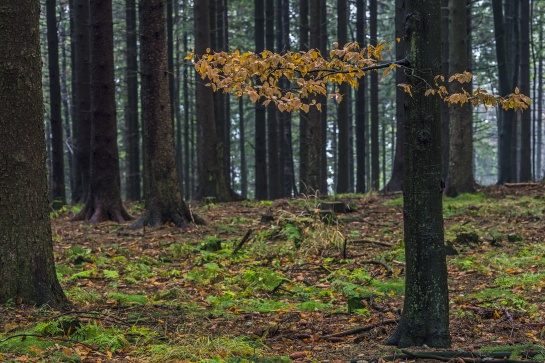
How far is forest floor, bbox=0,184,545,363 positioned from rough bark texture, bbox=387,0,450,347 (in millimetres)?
360

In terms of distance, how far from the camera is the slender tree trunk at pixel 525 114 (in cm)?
2339

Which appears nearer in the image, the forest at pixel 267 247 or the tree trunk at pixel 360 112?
the forest at pixel 267 247

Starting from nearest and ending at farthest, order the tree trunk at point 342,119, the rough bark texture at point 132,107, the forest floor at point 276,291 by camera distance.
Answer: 1. the forest floor at point 276,291
2. the tree trunk at point 342,119
3. the rough bark texture at point 132,107

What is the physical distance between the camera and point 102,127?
14273 millimetres

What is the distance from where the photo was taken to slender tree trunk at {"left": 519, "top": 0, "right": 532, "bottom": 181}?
76.7 ft

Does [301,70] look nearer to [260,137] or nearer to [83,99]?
[83,99]

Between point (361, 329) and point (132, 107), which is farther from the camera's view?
point (132, 107)

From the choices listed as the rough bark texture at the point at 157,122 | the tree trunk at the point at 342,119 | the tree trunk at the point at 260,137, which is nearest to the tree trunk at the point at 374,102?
the tree trunk at the point at 342,119

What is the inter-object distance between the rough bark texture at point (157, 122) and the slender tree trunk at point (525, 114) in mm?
15628

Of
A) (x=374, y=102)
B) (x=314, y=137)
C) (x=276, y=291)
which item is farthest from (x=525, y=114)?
(x=276, y=291)

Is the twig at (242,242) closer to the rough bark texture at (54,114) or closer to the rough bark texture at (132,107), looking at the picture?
the rough bark texture at (54,114)

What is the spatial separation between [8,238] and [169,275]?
3.41 metres

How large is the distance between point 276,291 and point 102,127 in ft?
25.4

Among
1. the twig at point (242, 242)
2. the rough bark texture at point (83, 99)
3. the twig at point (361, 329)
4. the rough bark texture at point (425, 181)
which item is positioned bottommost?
the twig at point (361, 329)
